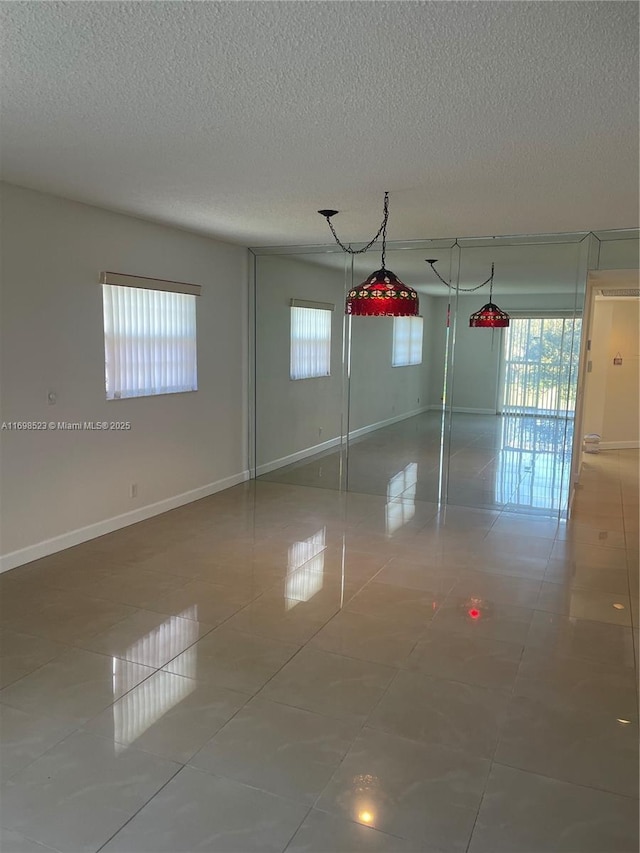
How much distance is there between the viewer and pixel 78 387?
15.4 ft

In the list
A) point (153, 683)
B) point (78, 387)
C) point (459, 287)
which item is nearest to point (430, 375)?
point (459, 287)

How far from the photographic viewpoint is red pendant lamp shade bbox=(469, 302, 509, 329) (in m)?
5.82

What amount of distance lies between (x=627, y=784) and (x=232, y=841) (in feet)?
4.80

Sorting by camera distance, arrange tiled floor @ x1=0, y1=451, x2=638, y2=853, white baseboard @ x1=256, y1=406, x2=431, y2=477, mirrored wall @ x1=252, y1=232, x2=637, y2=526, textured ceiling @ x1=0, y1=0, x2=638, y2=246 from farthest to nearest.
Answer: white baseboard @ x1=256, y1=406, x2=431, y2=477, mirrored wall @ x1=252, y1=232, x2=637, y2=526, tiled floor @ x1=0, y1=451, x2=638, y2=853, textured ceiling @ x1=0, y1=0, x2=638, y2=246

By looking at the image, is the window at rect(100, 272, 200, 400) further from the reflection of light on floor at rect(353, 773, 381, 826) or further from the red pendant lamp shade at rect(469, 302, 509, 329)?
the reflection of light on floor at rect(353, 773, 381, 826)

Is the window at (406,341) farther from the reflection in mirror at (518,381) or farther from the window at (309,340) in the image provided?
the window at (309,340)

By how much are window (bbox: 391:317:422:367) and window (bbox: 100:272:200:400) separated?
223 centimetres

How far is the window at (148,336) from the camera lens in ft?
16.4

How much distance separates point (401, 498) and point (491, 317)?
2045 millimetres

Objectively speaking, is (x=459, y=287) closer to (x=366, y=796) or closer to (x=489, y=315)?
(x=489, y=315)

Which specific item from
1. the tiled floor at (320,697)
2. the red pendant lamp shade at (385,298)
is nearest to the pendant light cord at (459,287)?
the red pendant lamp shade at (385,298)

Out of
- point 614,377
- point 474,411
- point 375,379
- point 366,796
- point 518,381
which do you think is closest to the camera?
point 366,796

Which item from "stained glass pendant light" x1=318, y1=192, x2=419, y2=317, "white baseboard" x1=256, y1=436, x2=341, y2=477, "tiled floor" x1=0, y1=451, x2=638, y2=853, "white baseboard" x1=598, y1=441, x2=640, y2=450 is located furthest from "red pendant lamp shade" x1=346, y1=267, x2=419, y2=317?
"white baseboard" x1=598, y1=441, x2=640, y2=450

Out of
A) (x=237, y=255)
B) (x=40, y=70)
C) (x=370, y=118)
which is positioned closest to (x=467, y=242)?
(x=237, y=255)
